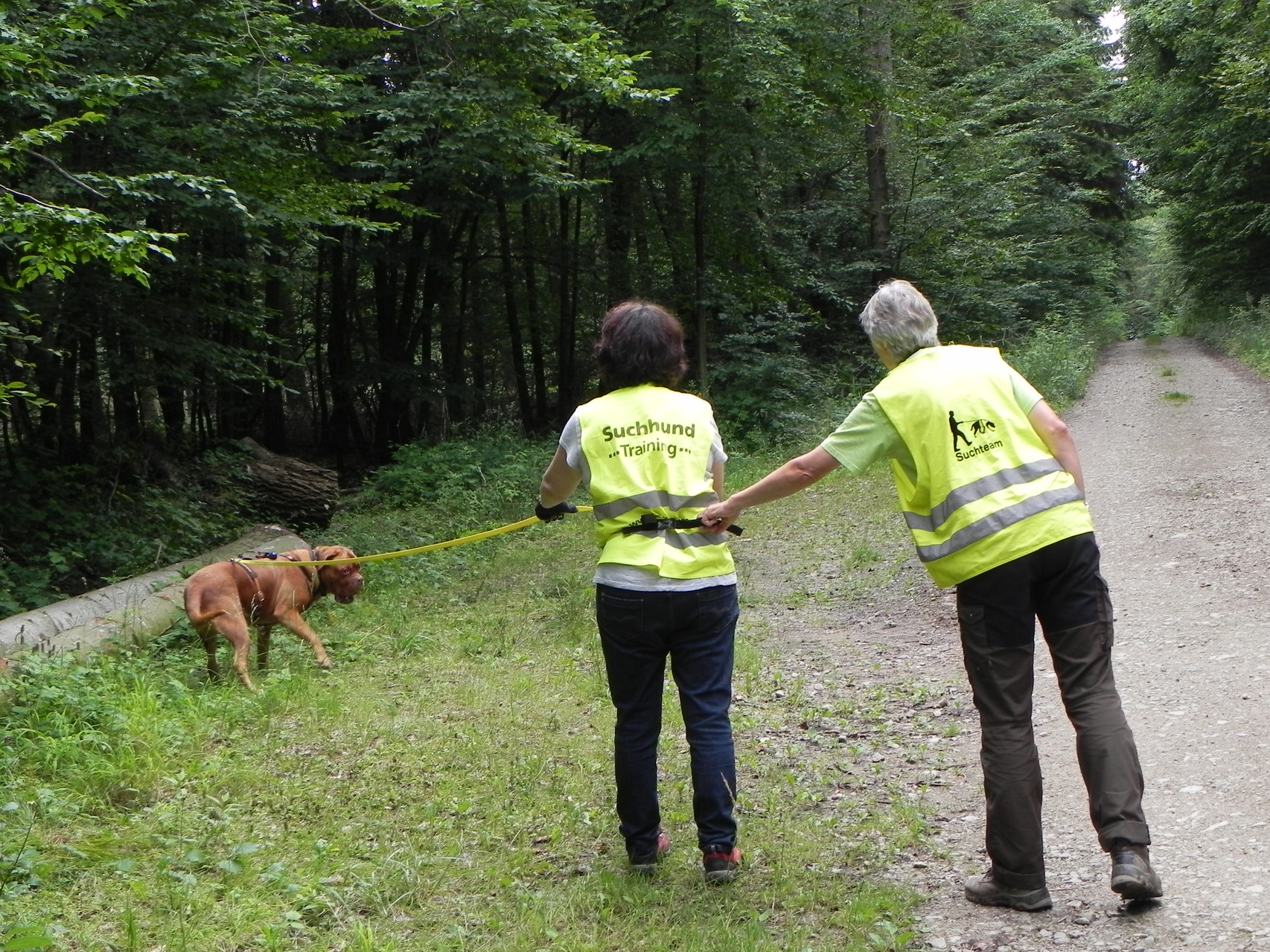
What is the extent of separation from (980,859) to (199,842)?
117 inches


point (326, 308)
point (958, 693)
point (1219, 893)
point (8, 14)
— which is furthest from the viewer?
point (326, 308)

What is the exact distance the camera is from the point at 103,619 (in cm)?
773

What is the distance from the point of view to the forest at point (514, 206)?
10484 millimetres

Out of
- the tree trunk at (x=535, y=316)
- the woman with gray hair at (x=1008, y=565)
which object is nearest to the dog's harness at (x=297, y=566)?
the woman with gray hair at (x=1008, y=565)

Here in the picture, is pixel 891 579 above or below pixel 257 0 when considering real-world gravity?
below

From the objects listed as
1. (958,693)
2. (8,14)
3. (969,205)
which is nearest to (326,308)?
(969,205)

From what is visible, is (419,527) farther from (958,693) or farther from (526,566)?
(958,693)

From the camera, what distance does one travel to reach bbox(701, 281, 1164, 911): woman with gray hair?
3578 millimetres

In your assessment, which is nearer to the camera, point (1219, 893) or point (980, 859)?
point (1219, 893)

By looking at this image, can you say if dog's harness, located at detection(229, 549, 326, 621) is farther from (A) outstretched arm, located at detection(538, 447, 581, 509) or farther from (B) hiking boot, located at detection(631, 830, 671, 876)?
(B) hiking boot, located at detection(631, 830, 671, 876)

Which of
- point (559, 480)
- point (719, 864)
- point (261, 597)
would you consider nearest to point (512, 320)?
point (261, 597)

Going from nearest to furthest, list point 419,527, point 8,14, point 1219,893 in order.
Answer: point 1219,893 → point 8,14 → point 419,527

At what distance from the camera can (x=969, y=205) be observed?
23.3 metres

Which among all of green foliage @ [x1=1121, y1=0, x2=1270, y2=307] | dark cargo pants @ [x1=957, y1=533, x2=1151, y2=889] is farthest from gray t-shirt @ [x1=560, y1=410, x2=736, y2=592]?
green foliage @ [x1=1121, y1=0, x2=1270, y2=307]
